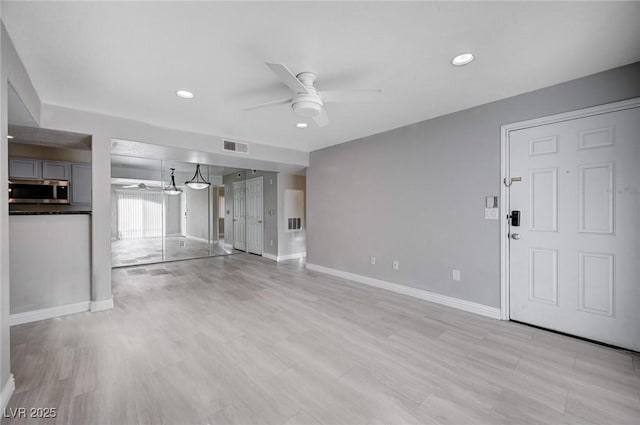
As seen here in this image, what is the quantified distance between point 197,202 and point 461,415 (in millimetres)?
8481

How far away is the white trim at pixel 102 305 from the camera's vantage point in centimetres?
337

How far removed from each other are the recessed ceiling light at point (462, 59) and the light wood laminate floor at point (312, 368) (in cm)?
249

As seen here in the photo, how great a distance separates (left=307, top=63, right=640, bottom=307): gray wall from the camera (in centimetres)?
287

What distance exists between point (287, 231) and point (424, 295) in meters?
4.01

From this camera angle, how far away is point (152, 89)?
275 centimetres

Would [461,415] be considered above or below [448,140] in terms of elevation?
below

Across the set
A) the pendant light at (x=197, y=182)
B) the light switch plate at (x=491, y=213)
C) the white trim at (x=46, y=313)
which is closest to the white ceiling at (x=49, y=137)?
the white trim at (x=46, y=313)

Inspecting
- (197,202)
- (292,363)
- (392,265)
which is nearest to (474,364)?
(292,363)

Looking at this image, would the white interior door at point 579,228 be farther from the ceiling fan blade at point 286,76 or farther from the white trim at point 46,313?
the white trim at point 46,313

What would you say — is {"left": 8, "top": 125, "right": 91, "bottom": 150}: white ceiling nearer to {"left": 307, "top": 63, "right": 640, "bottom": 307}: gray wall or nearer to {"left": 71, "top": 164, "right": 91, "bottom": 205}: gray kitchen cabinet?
{"left": 71, "top": 164, "right": 91, "bottom": 205}: gray kitchen cabinet

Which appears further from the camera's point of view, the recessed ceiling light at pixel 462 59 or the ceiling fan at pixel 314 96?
the ceiling fan at pixel 314 96

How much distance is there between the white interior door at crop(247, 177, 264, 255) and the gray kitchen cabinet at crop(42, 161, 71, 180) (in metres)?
3.87

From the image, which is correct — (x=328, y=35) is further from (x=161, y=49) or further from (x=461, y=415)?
(x=461, y=415)

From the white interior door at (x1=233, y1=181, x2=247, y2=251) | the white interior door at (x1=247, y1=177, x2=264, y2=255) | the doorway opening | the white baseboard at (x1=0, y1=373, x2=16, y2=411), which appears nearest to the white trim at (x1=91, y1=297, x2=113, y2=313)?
the white baseboard at (x1=0, y1=373, x2=16, y2=411)
